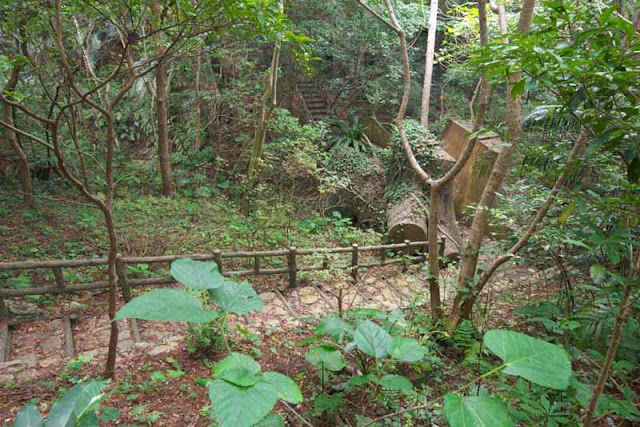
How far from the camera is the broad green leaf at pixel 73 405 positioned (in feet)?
3.10

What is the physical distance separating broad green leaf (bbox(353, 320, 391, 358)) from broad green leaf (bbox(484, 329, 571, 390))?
389 mm

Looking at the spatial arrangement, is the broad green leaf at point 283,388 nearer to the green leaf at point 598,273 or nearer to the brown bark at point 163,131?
the green leaf at point 598,273

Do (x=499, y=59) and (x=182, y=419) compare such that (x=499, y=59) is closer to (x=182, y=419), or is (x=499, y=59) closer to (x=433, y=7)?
(x=182, y=419)

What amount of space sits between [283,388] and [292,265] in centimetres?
419

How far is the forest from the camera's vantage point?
4.35 ft

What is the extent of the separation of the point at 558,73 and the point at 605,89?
0.20 m

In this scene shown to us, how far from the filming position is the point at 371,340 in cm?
135

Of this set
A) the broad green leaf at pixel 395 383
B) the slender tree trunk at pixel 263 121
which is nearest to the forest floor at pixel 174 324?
the broad green leaf at pixel 395 383

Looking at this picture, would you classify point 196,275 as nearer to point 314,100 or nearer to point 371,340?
point 371,340

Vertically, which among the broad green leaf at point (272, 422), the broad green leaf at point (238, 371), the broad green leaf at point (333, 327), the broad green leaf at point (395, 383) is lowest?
the broad green leaf at point (395, 383)

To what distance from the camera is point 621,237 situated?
1.64 meters

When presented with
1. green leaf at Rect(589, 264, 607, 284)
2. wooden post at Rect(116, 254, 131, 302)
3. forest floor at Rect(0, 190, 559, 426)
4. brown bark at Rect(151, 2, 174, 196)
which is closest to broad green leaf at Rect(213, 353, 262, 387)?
forest floor at Rect(0, 190, 559, 426)

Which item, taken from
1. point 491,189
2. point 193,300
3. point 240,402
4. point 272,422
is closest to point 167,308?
point 193,300

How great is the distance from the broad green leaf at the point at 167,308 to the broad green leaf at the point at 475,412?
26.2 inches
